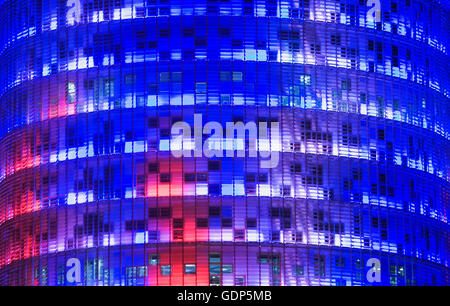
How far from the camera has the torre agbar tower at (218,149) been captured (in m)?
104

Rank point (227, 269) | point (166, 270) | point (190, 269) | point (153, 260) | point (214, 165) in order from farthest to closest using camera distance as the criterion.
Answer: point (214, 165)
point (153, 260)
point (166, 270)
point (190, 269)
point (227, 269)

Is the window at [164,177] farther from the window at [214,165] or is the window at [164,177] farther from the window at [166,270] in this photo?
the window at [166,270]

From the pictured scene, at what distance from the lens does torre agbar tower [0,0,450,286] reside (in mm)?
103688

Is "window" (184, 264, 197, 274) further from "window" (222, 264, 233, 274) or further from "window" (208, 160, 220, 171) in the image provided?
"window" (208, 160, 220, 171)

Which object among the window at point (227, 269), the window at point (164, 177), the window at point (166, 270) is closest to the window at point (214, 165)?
the window at point (164, 177)

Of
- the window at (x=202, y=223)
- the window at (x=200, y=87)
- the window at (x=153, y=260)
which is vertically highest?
the window at (x=200, y=87)

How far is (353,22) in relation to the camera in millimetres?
110438

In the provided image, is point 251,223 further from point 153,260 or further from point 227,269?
point 153,260

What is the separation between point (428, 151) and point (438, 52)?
9439mm

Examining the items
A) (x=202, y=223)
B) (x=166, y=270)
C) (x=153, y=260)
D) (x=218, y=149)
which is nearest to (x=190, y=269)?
(x=166, y=270)

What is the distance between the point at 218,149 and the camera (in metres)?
105

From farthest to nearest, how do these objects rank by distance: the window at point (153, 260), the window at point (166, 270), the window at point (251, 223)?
1. the window at point (251, 223)
2. the window at point (153, 260)
3. the window at point (166, 270)

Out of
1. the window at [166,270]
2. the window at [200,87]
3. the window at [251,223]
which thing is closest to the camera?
the window at [166,270]

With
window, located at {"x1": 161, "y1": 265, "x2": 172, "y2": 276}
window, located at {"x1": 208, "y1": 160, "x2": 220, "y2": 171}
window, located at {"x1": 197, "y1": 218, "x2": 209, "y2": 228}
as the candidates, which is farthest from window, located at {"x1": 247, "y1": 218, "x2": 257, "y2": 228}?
window, located at {"x1": 161, "y1": 265, "x2": 172, "y2": 276}
